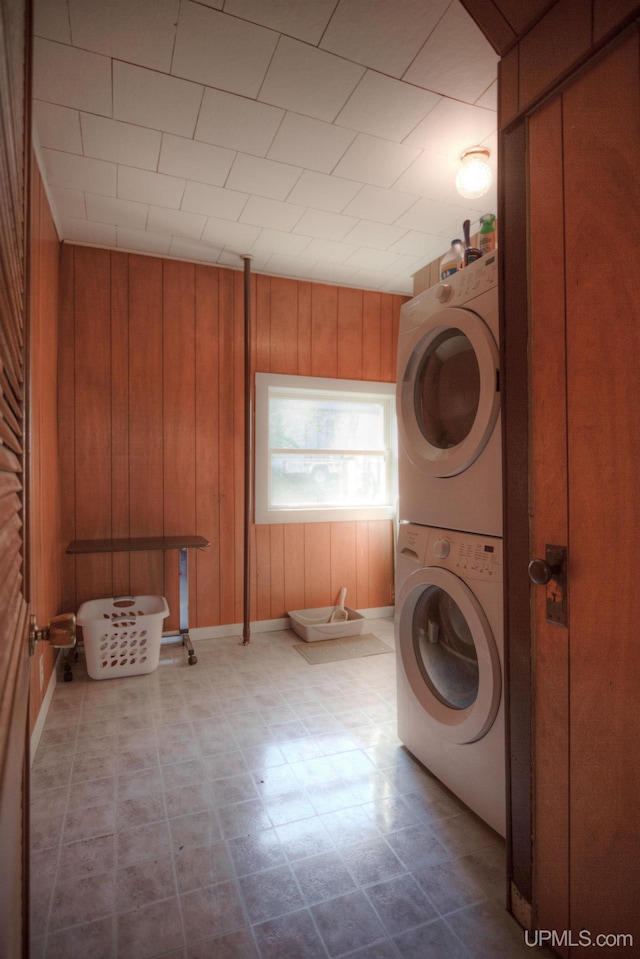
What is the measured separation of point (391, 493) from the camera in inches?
155

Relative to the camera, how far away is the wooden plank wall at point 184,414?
10.2 feet

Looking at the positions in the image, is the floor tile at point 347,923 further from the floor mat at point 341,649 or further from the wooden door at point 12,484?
the floor mat at point 341,649

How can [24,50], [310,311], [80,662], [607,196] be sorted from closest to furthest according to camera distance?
[24,50] → [607,196] → [80,662] → [310,311]

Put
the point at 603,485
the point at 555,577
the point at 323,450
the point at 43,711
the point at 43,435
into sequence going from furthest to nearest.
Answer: the point at 323,450 → the point at 43,435 → the point at 43,711 → the point at 555,577 → the point at 603,485

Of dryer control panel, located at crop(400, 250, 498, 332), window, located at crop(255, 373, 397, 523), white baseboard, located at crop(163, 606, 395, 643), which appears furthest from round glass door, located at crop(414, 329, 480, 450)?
white baseboard, located at crop(163, 606, 395, 643)

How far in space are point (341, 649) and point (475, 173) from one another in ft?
8.90

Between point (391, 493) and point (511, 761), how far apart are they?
2.73m

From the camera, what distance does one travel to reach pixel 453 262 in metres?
1.84

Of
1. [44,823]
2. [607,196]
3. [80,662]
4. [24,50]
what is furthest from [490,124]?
[80,662]

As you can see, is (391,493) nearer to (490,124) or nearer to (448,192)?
(448,192)

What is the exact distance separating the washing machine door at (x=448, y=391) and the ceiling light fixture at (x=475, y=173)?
0.76 m

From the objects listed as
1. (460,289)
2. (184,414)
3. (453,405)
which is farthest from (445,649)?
(184,414)

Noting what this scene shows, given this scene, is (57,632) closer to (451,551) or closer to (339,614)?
(451,551)

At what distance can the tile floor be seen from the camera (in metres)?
1.23
